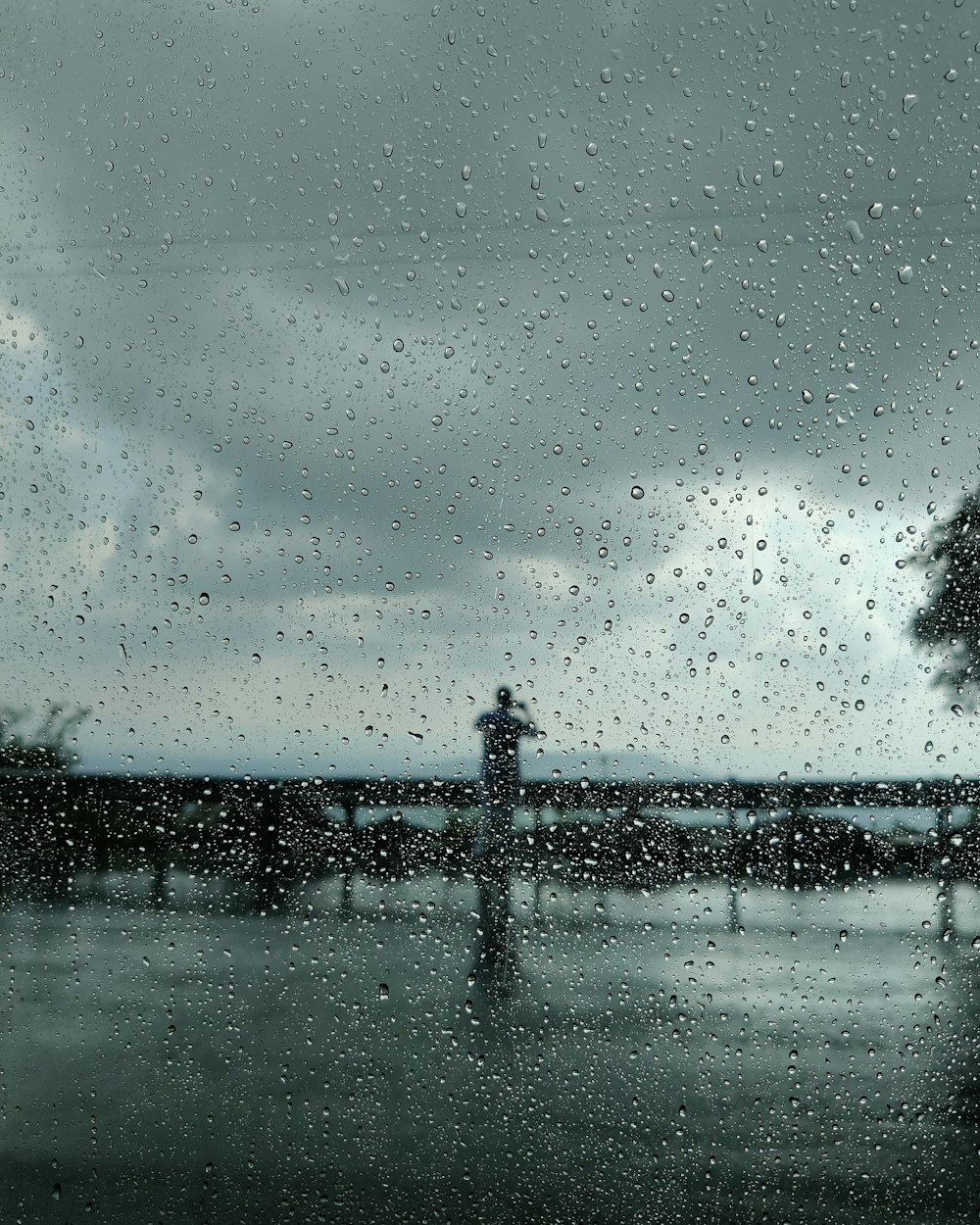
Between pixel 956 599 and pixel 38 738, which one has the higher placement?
pixel 956 599

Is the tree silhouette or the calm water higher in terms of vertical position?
the tree silhouette

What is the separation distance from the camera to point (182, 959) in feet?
3.91

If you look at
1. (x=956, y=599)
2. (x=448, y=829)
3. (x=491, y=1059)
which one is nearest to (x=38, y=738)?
(x=448, y=829)

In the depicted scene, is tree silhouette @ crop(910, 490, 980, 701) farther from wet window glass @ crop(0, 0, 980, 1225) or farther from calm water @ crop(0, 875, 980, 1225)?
calm water @ crop(0, 875, 980, 1225)

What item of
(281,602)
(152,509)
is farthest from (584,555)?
(152,509)

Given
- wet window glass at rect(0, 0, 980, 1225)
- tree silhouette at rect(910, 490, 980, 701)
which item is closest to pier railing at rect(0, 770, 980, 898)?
wet window glass at rect(0, 0, 980, 1225)

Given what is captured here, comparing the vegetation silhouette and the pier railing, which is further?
the vegetation silhouette

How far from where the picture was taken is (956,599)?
3.69 feet

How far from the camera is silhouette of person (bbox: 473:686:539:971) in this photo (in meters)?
1.15

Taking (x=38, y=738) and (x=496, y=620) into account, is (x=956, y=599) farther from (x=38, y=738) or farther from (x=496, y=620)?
(x=38, y=738)

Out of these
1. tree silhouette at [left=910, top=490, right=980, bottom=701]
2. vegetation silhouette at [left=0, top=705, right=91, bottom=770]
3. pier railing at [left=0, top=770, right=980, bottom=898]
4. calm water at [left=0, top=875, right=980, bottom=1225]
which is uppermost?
tree silhouette at [left=910, top=490, right=980, bottom=701]

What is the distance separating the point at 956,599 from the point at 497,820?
66 cm

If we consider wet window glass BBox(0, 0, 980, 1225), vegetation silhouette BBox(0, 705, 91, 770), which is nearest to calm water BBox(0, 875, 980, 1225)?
wet window glass BBox(0, 0, 980, 1225)

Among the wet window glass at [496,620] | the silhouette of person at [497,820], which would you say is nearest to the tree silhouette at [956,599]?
the wet window glass at [496,620]
